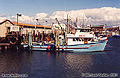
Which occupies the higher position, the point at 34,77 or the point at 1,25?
the point at 1,25

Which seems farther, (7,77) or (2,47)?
(2,47)

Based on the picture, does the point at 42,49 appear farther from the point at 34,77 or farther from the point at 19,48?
the point at 34,77

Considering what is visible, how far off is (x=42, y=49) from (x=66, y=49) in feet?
29.8

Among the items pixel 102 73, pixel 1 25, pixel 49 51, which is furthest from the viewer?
pixel 1 25

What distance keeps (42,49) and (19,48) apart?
1091cm

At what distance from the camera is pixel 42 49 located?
48625mm

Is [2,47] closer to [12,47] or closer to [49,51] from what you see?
[12,47]

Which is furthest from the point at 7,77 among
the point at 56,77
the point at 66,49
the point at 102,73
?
the point at 66,49

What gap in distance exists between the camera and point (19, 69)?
27.8 metres

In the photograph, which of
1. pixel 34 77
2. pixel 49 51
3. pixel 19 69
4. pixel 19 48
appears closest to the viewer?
pixel 34 77

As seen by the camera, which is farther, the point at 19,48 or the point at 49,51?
the point at 19,48

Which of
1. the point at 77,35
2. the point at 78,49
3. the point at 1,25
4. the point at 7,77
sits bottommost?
the point at 7,77

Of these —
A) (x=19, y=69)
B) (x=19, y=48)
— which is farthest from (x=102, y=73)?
(x=19, y=48)

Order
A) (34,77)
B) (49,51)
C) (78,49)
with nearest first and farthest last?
(34,77) → (78,49) → (49,51)
